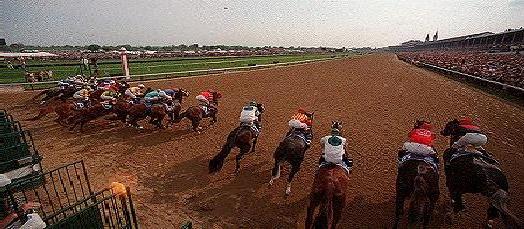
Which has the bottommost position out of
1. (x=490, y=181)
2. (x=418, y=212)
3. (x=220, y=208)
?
(x=220, y=208)

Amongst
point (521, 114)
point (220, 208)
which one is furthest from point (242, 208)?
point (521, 114)

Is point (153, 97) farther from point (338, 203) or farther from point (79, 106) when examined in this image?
point (338, 203)

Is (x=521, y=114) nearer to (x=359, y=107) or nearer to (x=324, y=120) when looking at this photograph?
(x=359, y=107)

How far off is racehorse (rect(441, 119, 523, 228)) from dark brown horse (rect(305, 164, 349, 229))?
243cm

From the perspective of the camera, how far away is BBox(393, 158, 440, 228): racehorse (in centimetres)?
469

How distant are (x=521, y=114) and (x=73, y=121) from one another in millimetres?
19630

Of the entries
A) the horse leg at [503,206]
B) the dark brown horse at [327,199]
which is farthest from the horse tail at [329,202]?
the horse leg at [503,206]

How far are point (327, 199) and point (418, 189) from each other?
1.56m

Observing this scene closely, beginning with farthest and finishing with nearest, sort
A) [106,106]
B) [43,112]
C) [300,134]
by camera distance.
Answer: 1. [43,112]
2. [106,106]
3. [300,134]

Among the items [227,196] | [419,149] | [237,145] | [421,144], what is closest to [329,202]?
[419,149]

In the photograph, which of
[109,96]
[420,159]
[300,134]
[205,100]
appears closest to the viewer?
[420,159]

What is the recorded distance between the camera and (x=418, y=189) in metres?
4.77

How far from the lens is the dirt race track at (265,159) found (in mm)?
5941

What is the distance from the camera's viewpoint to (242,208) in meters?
6.12
